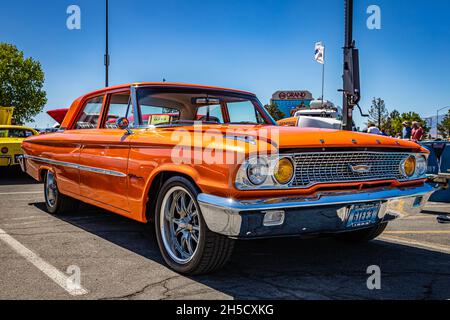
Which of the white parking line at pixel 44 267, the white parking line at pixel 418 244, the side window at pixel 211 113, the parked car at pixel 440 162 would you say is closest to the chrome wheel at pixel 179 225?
the white parking line at pixel 44 267

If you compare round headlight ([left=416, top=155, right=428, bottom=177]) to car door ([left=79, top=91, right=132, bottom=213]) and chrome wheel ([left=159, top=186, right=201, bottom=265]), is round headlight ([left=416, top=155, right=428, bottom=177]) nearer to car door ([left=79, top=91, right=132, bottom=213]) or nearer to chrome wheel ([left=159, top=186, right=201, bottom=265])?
chrome wheel ([left=159, top=186, right=201, bottom=265])

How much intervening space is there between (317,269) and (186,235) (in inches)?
41.4

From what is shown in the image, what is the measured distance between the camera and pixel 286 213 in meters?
2.99

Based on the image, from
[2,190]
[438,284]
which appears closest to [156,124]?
[438,284]

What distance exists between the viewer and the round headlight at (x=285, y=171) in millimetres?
3074

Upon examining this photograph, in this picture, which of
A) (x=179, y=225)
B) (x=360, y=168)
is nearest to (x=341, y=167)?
(x=360, y=168)

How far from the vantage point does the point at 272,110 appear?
5441 centimetres

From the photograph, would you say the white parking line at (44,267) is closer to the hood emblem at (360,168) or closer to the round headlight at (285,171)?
the round headlight at (285,171)

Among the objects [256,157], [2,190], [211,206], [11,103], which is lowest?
[2,190]

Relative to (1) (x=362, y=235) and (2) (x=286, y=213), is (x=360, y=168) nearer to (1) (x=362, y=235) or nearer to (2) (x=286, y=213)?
(2) (x=286, y=213)

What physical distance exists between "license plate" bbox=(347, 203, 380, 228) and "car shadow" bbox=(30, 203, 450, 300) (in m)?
0.40

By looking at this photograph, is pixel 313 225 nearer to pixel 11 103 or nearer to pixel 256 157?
pixel 256 157
